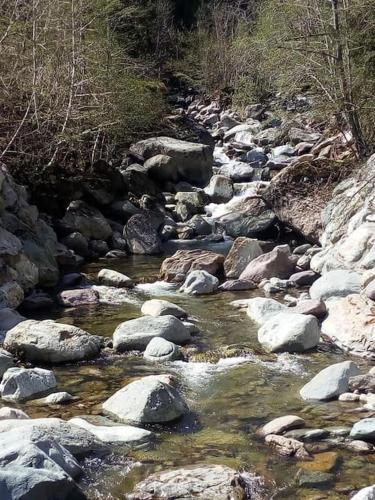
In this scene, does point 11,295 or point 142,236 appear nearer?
point 11,295

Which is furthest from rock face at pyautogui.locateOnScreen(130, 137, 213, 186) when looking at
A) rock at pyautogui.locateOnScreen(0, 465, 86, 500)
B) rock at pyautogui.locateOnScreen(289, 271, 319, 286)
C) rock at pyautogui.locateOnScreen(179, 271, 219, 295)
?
rock at pyautogui.locateOnScreen(0, 465, 86, 500)

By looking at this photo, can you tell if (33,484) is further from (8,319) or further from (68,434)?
(8,319)

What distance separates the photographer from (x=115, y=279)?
9.80 metres

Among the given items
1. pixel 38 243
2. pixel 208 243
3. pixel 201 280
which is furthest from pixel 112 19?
pixel 201 280

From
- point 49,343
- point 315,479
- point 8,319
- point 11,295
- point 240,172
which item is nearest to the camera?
point 315,479

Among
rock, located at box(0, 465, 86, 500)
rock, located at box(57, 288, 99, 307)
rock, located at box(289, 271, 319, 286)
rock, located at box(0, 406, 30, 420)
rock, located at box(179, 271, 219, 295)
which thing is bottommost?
rock, located at box(289, 271, 319, 286)

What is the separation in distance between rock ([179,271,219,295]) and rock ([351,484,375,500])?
18.3ft

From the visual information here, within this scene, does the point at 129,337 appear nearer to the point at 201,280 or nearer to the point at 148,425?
the point at 148,425

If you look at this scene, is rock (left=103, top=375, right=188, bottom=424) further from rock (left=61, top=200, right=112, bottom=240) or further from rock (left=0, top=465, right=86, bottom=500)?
rock (left=61, top=200, right=112, bottom=240)

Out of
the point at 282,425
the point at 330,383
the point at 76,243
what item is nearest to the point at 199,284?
the point at 76,243

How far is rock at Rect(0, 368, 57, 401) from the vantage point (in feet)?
18.5

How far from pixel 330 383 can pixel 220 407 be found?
2.94 feet

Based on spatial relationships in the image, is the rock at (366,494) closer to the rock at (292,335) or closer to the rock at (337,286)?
the rock at (292,335)

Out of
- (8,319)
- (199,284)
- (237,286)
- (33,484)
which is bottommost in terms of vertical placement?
(237,286)
